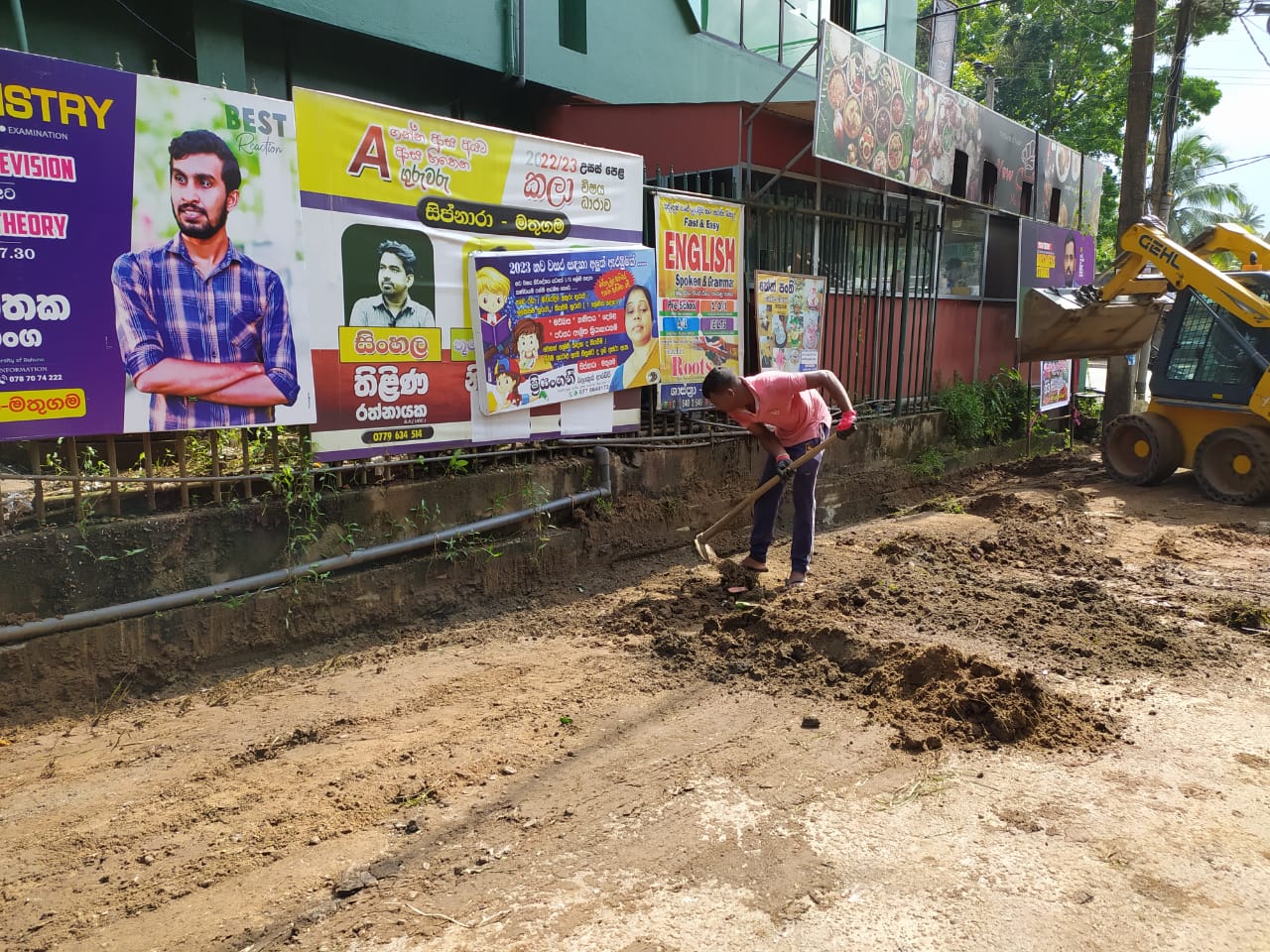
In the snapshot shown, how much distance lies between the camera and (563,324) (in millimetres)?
5984

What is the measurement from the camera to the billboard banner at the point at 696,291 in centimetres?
671

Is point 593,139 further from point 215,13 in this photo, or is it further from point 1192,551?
point 1192,551

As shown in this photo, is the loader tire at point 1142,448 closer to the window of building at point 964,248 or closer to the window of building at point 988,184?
the window of building at point 964,248

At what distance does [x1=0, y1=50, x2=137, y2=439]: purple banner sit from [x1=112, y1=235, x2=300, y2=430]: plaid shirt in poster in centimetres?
10

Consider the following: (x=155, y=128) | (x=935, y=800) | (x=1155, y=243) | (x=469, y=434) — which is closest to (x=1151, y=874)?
(x=935, y=800)

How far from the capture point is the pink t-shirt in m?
5.91

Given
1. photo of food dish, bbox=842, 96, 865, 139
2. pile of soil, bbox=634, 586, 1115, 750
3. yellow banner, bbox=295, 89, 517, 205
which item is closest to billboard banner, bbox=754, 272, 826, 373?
photo of food dish, bbox=842, 96, 865, 139

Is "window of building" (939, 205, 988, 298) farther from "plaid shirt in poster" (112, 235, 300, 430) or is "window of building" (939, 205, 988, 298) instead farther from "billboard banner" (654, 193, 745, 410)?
"plaid shirt in poster" (112, 235, 300, 430)

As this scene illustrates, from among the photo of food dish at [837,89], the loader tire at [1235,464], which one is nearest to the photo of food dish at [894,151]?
the photo of food dish at [837,89]

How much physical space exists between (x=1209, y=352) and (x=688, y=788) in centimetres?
852

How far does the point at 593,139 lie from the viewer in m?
10.3

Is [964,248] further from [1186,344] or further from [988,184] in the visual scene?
[1186,344]

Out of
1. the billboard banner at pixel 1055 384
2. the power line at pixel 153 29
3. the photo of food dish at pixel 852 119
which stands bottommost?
the billboard banner at pixel 1055 384

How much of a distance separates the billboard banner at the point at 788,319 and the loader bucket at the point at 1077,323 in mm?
3371
